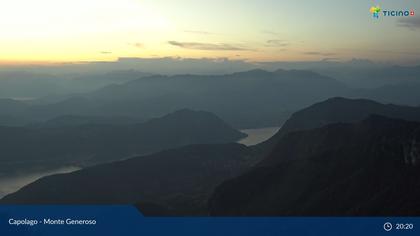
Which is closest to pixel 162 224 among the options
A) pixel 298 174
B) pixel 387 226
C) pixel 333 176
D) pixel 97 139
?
pixel 387 226

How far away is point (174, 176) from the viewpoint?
63250mm

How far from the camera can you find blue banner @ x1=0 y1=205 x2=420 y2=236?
5148 millimetres

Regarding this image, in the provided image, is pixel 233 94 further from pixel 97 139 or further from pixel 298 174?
pixel 97 139

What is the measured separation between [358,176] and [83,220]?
23291mm

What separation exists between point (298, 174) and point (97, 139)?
7332 centimetres

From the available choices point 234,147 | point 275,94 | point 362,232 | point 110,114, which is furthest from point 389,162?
point 110,114

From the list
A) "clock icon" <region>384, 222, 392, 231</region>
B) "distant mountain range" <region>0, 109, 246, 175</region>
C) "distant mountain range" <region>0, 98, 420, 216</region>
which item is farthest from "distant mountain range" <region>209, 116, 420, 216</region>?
"distant mountain range" <region>0, 109, 246, 175</region>

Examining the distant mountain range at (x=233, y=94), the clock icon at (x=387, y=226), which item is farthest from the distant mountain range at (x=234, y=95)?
the clock icon at (x=387, y=226)

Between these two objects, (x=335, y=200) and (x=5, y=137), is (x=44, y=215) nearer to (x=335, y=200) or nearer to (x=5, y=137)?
(x=335, y=200)

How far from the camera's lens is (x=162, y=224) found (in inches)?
206

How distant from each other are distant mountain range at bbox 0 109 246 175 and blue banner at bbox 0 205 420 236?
3047 inches

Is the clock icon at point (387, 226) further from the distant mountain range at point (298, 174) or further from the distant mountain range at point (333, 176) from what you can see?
the distant mountain range at point (333, 176)

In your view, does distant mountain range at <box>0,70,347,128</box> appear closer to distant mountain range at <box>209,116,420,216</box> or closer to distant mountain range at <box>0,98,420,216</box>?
distant mountain range at <box>0,98,420,216</box>

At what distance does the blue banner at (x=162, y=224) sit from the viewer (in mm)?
5148
